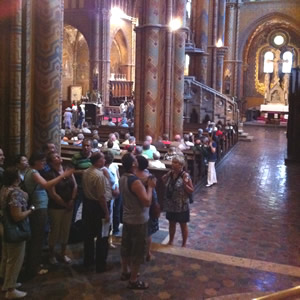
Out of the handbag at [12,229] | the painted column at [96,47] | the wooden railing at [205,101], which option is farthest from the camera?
the painted column at [96,47]

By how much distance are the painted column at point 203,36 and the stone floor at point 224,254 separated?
581 inches

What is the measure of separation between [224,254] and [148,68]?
10.3 m

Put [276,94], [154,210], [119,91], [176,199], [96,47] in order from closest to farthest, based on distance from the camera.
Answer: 1. [154,210]
2. [176,199]
3. [96,47]
4. [119,91]
5. [276,94]

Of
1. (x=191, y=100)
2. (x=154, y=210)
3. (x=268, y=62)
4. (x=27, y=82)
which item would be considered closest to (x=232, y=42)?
(x=268, y=62)

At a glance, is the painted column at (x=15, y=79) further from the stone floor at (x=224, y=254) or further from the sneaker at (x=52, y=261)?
the stone floor at (x=224, y=254)

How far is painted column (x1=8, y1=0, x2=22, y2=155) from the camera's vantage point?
23.1 ft

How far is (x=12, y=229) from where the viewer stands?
17.5 ft

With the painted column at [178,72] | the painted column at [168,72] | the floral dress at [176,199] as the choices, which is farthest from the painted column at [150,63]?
the floral dress at [176,199]

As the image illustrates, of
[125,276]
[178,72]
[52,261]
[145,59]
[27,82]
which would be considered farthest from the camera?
[178,72]

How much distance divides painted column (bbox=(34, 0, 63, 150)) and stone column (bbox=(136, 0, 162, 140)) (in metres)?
9.58

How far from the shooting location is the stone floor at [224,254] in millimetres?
5723

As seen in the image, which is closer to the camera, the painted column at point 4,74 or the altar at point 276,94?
the painted column at point 4,74

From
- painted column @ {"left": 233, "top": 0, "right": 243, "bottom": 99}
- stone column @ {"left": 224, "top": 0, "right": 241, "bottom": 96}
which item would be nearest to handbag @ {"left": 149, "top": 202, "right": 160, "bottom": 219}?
stone column @ {"left": 224, "top": 0, "right": 241, "bottom": 96}

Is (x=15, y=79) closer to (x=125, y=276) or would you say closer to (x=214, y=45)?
(x=125, y=276)
